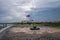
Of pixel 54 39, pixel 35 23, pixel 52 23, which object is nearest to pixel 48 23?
pixel 52 23

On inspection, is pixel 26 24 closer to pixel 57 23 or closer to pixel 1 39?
pixel 57 23

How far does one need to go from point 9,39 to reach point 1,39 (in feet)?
1.21

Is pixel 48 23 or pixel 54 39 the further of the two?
pixel 48 23

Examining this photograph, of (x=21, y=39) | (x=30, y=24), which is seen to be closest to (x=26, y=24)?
(x=30, y=24)

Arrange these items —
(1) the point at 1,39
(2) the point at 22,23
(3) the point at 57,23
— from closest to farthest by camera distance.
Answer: (1) the point at 1,39
(2) the point at 22,23
(3) the point at 57,23

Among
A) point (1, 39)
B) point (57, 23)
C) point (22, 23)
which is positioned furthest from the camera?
point (57, 23)

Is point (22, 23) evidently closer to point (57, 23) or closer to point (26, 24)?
point (26, 24)

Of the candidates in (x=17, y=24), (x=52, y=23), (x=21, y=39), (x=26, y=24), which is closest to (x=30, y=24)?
(x=26, y=24)

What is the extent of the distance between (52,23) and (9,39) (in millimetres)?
8053

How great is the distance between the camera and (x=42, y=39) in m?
6.86

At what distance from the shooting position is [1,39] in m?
6.79

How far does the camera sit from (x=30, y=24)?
525 inches

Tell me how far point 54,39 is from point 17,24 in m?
7.18

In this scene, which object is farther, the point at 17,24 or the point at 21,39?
the point at 17,24
